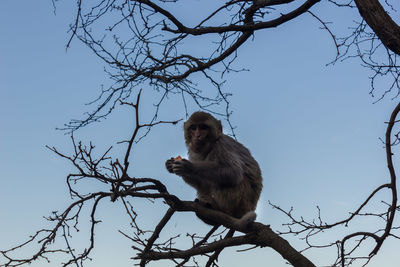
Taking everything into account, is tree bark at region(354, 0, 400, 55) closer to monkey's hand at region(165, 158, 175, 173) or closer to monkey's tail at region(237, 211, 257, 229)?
monkey's tail at region(237, 211, 257, 229)

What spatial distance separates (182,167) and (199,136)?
72 cm

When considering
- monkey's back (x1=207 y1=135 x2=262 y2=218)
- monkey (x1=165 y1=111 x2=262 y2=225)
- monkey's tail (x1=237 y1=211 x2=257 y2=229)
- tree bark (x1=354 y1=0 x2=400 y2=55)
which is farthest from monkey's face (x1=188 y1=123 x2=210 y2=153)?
tree bark (x1=354 y1=0 x2=400 y2=55)

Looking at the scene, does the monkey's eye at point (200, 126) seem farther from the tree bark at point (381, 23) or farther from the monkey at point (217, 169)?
the tree bark at point (381, 23)

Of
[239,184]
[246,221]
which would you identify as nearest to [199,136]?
[239,184]

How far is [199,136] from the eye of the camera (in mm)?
7359

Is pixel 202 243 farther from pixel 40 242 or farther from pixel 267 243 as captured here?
pixel 40 242

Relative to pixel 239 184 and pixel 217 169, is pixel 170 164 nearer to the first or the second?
pixel 217 169

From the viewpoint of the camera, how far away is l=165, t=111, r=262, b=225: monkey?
705 cm

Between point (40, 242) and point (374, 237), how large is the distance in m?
4.16

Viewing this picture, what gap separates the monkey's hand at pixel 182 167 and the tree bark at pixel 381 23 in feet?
9.97

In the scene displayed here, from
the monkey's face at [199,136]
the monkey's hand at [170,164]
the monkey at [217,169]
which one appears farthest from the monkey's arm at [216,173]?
the monkey's face at [199,136]

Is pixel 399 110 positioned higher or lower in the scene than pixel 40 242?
higher

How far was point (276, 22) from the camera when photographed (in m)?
6.94

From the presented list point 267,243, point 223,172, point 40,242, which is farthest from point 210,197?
point 40,242
